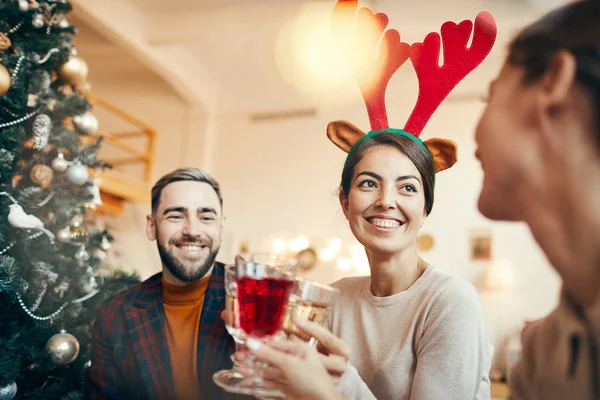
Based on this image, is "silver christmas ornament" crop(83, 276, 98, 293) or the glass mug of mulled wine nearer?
the glass mug of mulled wine

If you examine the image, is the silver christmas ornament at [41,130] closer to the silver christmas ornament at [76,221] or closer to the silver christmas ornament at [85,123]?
the silver christmas ornament at [85,123]

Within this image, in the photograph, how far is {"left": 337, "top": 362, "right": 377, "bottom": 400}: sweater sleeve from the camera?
0.86m

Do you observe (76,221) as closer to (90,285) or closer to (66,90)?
(90,285)

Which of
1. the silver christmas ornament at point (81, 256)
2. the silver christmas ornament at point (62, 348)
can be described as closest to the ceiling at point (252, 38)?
the silver christmas ornament at point (81, 256)

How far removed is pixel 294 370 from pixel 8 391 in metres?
1.31

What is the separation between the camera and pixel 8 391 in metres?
1.54

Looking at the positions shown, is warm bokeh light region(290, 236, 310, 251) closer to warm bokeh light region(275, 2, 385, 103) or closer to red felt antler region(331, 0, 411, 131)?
warm bokeh light region(275, 2, 385, 103)

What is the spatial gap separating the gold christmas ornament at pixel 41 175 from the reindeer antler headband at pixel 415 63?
116 centimetres

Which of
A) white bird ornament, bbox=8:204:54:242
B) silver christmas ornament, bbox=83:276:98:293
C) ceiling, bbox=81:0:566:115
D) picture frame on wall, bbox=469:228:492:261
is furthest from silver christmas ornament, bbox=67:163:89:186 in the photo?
picture frame on wall, bbox=469:228:492:261

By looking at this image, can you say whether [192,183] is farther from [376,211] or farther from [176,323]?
[376,211]

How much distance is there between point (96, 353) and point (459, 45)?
4.03ft

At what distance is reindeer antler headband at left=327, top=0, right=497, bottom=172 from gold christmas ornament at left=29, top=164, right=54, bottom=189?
3.80 ft

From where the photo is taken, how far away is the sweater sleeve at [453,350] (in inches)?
36.9

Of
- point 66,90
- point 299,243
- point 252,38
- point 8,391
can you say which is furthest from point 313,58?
point 8,391
